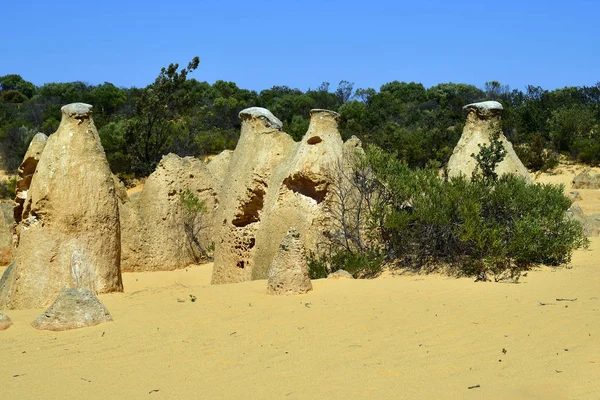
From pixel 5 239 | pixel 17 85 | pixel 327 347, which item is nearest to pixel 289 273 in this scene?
pixel 327 347

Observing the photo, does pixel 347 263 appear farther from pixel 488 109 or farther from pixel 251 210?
pixel 488 109

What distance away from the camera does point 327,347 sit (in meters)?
5.45

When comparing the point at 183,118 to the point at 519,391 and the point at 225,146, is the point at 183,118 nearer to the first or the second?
the point at 225,146

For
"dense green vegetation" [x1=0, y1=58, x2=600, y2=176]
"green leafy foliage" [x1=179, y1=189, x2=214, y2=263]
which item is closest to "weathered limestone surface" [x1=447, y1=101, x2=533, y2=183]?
"green leafy foliage" [x1=179, y1=189, x2=214, y2=263]

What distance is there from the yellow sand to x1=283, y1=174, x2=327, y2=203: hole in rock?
86.7 inches

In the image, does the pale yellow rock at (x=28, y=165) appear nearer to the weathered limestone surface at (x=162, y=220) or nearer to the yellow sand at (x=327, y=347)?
the weathered limestone surface at (x=162, y=220)

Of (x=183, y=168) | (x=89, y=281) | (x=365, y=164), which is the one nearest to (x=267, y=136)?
(x=365, y=164)

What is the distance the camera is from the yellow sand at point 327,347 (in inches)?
183

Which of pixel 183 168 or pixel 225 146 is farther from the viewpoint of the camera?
pixel 225 146

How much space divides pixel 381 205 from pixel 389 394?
4.87 meters

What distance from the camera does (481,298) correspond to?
6977 millimetres

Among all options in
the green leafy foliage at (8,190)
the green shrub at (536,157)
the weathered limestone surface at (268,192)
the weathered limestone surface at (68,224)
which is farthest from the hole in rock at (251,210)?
the green leafy foliage at (8,190)

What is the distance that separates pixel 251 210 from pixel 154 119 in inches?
612

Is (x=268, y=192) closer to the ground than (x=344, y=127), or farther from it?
closer to the ground
